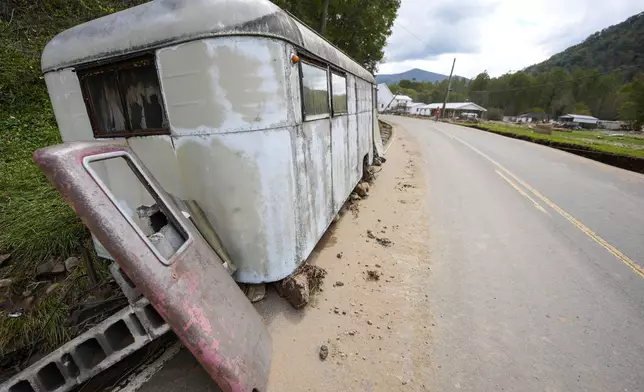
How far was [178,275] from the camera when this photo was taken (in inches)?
81.2

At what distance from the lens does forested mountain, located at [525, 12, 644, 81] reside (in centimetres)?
7006

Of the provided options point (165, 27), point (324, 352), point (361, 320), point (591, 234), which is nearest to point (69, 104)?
point (165, 27)

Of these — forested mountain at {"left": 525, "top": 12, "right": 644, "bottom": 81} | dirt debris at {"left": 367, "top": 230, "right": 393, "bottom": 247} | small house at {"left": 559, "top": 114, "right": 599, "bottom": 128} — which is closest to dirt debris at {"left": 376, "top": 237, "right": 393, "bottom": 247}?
dirt debris at {"left": 367, "top": 230, "right": 393, "bottom": 247}

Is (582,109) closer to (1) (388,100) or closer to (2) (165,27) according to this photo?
(1) (388,100)

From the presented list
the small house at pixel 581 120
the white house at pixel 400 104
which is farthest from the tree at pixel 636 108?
the white house at pixel 400 104

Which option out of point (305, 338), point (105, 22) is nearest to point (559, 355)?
point (305, 338)

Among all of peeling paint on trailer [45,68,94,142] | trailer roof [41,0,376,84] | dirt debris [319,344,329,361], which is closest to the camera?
trailer roof [41,0,376,84]

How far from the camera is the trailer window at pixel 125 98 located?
2781 mm

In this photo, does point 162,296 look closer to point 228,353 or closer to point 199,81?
point 228,353

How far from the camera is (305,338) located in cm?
297

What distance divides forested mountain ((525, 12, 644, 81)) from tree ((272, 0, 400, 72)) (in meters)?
78.1

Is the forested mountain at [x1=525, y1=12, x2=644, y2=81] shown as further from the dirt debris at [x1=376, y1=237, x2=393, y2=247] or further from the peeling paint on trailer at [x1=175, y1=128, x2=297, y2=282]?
the peeling paint on trailer at [x1=175, y1=128, x2=297, y2=282]

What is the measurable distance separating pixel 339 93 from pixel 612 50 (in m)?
115

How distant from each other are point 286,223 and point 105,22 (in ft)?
8.75
